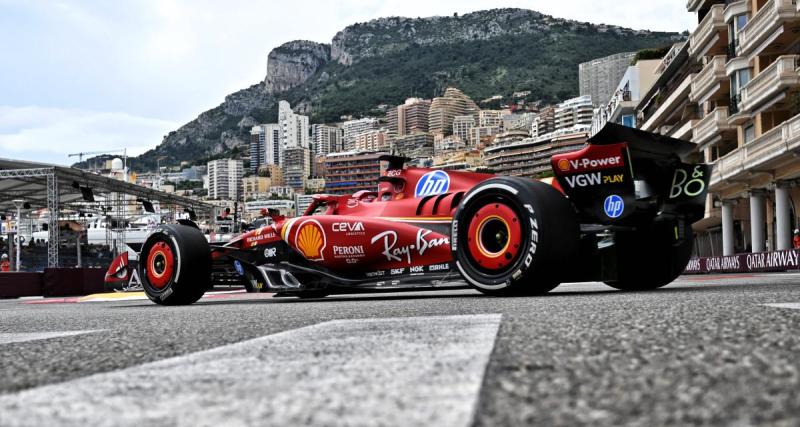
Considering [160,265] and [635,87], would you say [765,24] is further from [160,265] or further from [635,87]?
[635,87]

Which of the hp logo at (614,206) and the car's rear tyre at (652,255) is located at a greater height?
the hp logo at (614,206)

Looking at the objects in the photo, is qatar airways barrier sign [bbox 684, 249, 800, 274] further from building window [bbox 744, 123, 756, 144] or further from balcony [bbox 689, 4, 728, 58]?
balcony [bbox 689, 4, 728, 58]

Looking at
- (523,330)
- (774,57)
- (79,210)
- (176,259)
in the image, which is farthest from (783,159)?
(79,210)

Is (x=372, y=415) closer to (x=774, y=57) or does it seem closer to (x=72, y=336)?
(x=72, y=336)

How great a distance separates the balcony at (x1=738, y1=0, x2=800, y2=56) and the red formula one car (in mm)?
22840

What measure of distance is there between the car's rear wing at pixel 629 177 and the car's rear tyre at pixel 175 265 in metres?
4.66

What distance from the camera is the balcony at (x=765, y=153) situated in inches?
1022

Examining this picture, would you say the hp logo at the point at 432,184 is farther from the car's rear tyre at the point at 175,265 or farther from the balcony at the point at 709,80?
the balcony at the point at 709,80

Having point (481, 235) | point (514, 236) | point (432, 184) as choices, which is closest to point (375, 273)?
point (432, 184)

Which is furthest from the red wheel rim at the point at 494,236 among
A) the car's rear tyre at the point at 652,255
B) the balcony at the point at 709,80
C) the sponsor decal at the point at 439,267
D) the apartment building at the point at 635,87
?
the apartment building at the point at 635,87

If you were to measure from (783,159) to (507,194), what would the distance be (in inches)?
973

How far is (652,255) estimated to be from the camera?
8.19m

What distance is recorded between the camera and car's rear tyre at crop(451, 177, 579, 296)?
661 centimetres

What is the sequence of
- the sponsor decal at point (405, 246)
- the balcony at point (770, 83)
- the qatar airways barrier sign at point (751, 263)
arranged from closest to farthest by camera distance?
the sponsor decal at point (405, 246)
the qatar airways barrier sign at point (751, 263)
the balcony at point (770, 83)
